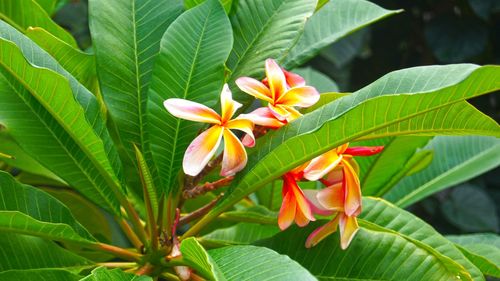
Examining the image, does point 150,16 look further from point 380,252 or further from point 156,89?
point 380,252

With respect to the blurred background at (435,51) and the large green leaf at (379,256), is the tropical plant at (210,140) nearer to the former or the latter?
the large green leaf at (379,256)

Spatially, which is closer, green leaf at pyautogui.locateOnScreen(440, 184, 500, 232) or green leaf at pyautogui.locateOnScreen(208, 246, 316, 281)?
green leaf at pyautogui.locateOnScreen(208, 246, 316, 281)

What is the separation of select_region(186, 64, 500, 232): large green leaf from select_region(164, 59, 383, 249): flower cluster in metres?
0.02

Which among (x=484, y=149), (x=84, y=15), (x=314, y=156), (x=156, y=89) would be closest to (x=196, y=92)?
(x=156, y=89)

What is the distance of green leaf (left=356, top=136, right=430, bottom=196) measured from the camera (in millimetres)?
934

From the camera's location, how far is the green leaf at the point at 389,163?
93cm

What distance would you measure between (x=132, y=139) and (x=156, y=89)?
6 centimetres

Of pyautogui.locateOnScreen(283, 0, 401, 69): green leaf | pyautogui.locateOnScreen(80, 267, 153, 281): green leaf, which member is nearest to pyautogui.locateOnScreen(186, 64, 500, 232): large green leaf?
pyautogui.locateOnScreen(80, 267, 153, 281): green leaf

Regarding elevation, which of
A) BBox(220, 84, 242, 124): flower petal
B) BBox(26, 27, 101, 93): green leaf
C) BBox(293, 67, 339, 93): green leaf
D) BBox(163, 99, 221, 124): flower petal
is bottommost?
BBox(293, 67, 339, 93): green leaf

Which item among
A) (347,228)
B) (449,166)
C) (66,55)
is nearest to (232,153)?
(347,228)

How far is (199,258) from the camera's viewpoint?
59 cm

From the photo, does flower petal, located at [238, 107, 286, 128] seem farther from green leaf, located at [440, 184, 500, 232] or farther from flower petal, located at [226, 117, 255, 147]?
green leaf, located at [440, 184, 500, 232]

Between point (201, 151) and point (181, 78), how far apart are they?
10cm

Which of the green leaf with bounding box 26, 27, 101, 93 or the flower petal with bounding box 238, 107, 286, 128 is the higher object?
the green leaf with bounding box 26, 27, 101, 93
